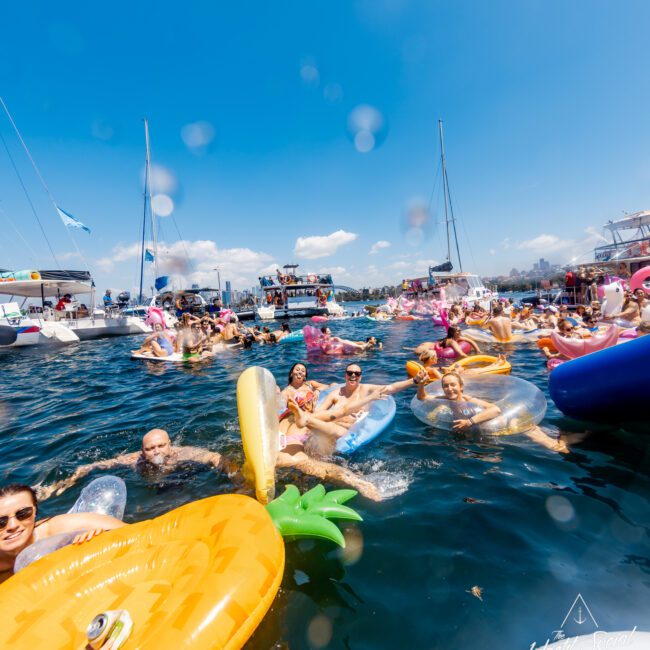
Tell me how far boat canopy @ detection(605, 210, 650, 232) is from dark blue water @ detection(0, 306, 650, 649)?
4364cm

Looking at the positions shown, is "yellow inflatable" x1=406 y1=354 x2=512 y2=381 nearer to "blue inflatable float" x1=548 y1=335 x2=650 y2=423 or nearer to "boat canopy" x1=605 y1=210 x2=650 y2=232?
"blue inflatable float" x1=548 y1=335 x2=650 y2=423

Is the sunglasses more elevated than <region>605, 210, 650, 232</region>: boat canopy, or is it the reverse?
<region>605, 210, 650, 232</region>: boat canopy

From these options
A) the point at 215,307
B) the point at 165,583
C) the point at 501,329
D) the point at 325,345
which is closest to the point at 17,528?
the point at 165,583

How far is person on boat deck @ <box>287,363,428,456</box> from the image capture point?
4414 millimetres

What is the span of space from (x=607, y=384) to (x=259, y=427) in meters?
3.87

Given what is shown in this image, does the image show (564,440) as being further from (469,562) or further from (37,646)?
(37,646)

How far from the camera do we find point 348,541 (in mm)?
2768

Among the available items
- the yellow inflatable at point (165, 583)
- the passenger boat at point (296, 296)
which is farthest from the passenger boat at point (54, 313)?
the yellow inflatable at point (165, 583)

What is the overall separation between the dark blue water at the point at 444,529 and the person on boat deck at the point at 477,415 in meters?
0.16

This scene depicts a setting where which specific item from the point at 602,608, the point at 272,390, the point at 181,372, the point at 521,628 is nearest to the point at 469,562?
the point at 521,628

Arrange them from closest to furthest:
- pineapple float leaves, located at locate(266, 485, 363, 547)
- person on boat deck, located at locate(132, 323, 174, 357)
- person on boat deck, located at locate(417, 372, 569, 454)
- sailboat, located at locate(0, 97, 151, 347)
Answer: pineapple float leaves, located at locate(266, 485, 363, 547)
person on boat deck, located at locate(417, 372, 569, 454)
person on boat deck, located at locate(132, 323, 174, 357)
sailboat, located at locate(0, 97, 151, 347)

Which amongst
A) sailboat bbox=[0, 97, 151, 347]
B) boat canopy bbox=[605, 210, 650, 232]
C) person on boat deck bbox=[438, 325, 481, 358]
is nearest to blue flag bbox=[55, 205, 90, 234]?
sailboat bbox=[0, 97, 151, 347]

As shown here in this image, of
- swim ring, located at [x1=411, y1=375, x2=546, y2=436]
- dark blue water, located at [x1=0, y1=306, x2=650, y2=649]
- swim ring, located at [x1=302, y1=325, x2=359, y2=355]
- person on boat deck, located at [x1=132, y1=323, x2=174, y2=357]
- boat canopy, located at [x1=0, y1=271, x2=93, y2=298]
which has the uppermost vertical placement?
boat canopy, located at [x1=0, y1=271, x2=93, y2=298]

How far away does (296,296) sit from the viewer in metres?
37.4
